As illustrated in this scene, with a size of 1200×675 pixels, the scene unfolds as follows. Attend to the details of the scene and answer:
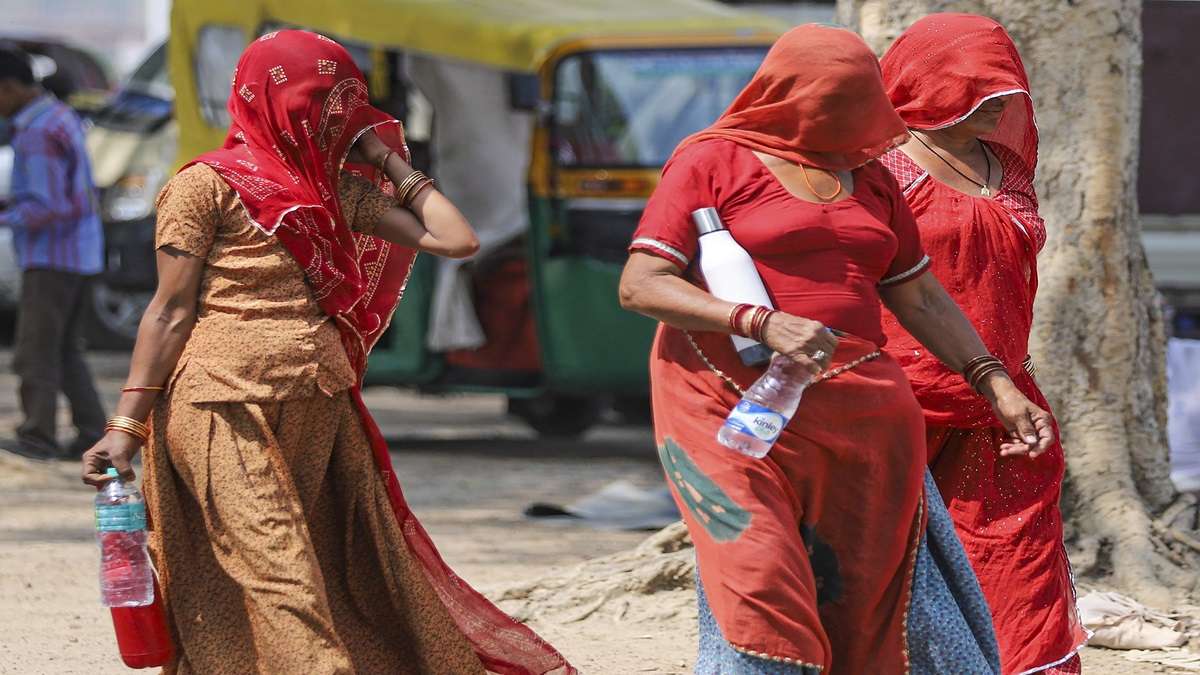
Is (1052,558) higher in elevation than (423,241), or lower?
lower

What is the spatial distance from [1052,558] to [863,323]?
2.99 feet

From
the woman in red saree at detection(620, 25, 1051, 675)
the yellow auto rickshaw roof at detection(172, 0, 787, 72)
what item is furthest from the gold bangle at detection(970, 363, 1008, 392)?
the yellow auto rickshaw roof at detection(172, 0, 787, 72)

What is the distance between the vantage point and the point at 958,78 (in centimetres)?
414

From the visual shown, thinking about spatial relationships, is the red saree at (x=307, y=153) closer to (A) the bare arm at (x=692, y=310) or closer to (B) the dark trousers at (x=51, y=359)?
(A) the bare arm at (x=692, y=310)

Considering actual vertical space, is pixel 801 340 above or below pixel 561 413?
above

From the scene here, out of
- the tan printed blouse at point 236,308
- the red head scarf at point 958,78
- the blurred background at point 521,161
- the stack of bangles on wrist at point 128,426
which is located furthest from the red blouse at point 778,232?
the blurred background at point 521,161

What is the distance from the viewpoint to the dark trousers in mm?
8758

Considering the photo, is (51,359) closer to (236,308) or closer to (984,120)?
(236,308)

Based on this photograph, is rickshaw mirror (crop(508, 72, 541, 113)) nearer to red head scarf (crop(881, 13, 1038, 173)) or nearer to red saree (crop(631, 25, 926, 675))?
red head scarf (crop(881, 13, 1038, 173))

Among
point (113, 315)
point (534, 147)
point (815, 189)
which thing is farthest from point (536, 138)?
point (815, 189)

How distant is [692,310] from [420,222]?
877 millimetres

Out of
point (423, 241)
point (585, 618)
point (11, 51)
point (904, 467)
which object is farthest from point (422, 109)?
point (904, 467)

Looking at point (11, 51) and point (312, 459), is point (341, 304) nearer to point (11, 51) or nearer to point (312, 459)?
point (312, 459)

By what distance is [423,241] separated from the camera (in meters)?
4.04
